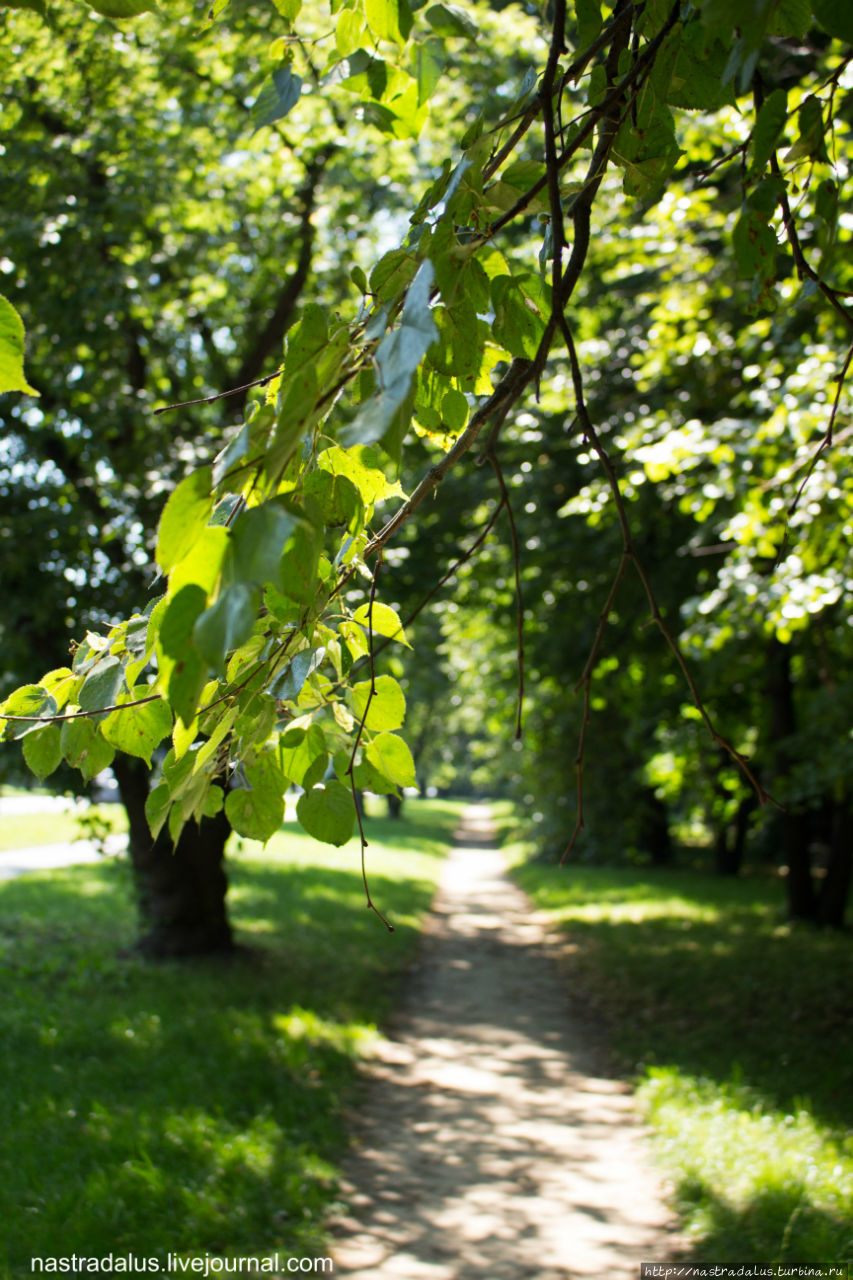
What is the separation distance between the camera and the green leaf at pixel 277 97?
1.34 meters

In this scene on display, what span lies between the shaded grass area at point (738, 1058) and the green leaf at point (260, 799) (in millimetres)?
3799

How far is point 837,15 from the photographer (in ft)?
3.34

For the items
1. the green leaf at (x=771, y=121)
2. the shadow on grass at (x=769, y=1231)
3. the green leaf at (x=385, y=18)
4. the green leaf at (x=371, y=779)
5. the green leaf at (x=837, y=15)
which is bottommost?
the shadow on grass at (x=769, y=1231)

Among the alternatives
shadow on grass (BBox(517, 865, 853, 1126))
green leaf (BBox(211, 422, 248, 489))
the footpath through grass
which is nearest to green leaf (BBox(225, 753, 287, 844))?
green leaf (BBox(211, 422, 248, 489))

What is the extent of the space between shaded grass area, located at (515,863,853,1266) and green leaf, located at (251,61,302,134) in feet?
14.6

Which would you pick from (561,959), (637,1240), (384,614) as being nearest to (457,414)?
(384,614)

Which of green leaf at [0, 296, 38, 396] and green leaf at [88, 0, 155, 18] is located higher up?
green leaf at [88, 0, 155, 18]

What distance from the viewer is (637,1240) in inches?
180

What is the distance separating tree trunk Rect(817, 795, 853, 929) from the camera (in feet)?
41.8

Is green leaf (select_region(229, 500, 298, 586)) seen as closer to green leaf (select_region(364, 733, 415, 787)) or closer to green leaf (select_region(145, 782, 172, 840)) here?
green leaf (select_region(145, 782, 172, 840))

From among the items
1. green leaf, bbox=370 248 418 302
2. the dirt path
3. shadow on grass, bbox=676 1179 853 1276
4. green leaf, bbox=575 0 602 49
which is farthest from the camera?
the dirt path

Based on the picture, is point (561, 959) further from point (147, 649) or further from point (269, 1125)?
point (147, 649)

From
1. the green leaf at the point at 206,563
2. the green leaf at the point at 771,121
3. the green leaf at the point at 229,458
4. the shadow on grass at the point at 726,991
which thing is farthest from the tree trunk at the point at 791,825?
the green leaf at the point at 206,563

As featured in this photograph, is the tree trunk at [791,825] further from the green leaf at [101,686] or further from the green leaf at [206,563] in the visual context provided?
the green leaf at [206,563]
